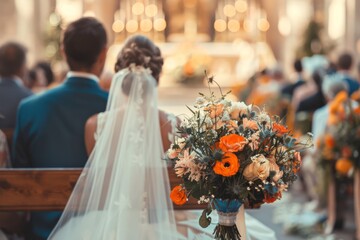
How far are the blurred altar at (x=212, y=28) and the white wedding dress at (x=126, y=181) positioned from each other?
53.0 ft

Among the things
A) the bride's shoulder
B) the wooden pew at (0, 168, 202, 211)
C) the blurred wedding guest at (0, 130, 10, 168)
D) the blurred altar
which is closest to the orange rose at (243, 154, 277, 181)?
the wooden pew at (0, 168, 202, 211)

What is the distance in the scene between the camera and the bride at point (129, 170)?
4375 millimetres

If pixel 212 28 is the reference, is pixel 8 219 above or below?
above

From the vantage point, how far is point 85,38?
201 inches

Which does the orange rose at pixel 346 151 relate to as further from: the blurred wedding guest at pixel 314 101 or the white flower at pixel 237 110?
the white flower at pixel 237 110

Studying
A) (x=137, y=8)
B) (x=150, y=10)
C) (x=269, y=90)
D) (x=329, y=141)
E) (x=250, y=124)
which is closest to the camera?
(x=250, y=124)

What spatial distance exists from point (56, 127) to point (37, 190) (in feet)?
1.76

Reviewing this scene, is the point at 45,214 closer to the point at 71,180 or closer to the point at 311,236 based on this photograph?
the point at 71,180

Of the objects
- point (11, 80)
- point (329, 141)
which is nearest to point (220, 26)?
point (329, 141)

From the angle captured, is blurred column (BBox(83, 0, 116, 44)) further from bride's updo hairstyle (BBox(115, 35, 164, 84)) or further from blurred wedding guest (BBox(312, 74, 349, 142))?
bride's updo hairstyle (BBox(115, 35, 164, 84))

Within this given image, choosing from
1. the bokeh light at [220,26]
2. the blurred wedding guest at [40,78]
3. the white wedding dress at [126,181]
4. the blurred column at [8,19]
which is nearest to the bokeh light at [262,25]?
the bokeh light at [220,26]

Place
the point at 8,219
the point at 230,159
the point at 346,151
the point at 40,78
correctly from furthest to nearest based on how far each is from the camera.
A: the point at 40,78 < the point at 346,151 < the point at 8,219 < the point at 230,159

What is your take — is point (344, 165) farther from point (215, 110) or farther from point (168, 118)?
point (215, 110)

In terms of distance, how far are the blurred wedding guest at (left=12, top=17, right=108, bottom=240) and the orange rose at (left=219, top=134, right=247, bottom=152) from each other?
1626mm
